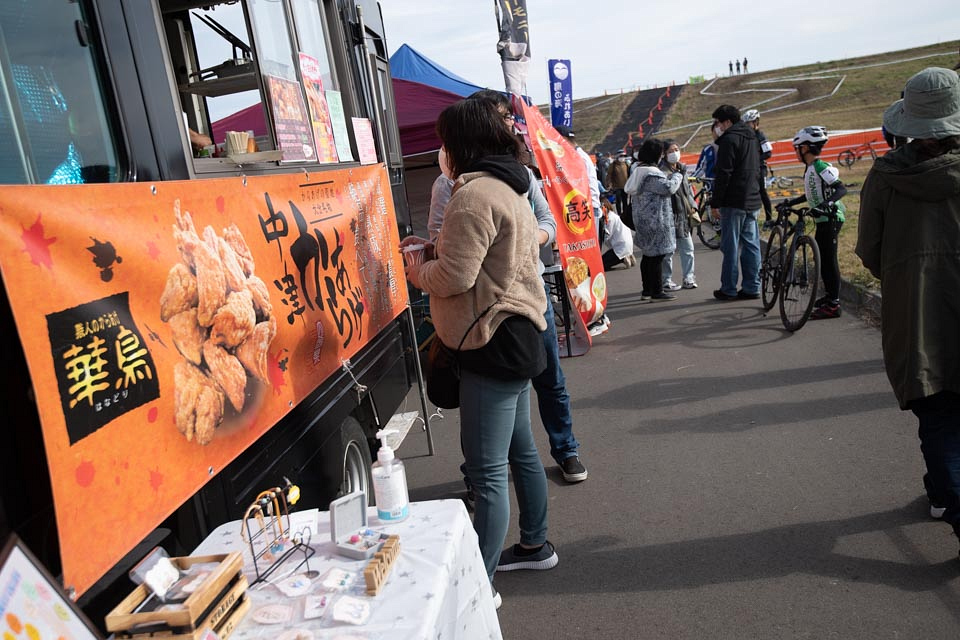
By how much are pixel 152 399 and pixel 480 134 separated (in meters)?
1.52

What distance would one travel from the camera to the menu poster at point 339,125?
3.71 meters

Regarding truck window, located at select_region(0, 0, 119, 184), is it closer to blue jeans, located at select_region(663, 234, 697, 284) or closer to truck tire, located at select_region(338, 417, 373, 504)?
truck tire, located at select_region(338, 417, 373, 504)

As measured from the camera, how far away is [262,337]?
238cm

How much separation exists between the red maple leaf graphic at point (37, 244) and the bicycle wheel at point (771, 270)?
6.42 meters

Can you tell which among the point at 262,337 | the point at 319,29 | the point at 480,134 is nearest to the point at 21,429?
the point at 262,337

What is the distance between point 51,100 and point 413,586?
1532mm

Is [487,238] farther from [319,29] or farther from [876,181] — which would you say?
[319,29]

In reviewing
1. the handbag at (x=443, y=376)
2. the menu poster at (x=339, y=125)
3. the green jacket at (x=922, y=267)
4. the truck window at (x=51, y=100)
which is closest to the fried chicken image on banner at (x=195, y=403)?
the truck window at (x=51, y=100)

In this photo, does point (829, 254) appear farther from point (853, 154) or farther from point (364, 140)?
point (853, 154)

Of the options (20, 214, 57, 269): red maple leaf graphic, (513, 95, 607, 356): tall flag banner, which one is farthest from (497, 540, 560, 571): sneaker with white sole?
(513, 95, 607, 356): tall flag banner

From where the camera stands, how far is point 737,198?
757 centimetres

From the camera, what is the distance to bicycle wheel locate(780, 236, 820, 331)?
6160 millimetres

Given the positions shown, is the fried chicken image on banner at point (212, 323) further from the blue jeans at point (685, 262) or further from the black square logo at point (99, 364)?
the blue jeans at point (685, 262)

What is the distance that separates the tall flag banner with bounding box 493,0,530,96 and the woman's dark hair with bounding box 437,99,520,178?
541 cm
